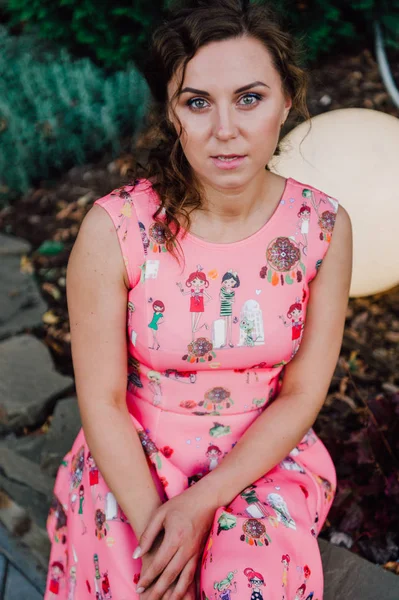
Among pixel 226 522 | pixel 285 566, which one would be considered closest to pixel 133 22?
pixel 226 522

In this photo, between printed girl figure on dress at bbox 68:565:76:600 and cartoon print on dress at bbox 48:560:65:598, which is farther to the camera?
cartoon print on dress at bbox 48:560:65:598

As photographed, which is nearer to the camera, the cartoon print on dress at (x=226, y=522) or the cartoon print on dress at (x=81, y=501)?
the cartoon print on dress at (x=226, y=522)

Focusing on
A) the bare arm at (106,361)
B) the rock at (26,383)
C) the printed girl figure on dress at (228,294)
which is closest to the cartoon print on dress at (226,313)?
the printed girl figure on dress at (228,294)

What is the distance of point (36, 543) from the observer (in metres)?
2.29

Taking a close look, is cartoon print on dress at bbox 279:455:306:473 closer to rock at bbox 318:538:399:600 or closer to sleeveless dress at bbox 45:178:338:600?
sleeveless dress at bbox 45:178:338:600

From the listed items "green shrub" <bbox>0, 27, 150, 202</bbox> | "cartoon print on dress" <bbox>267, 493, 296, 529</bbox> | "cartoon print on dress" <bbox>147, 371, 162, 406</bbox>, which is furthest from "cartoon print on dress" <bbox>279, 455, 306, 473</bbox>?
"green shrub" <bbox>0, 27, 150, 202</bbox>

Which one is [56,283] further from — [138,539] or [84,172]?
[138,539]

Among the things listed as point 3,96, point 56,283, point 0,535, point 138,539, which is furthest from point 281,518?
point 3,96

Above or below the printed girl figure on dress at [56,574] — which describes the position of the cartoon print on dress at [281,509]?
above

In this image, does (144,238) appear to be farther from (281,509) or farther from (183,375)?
(281,509)

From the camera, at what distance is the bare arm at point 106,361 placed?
63.0 inches

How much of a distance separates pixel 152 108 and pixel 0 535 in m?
1.62

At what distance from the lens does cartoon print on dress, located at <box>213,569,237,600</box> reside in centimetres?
139

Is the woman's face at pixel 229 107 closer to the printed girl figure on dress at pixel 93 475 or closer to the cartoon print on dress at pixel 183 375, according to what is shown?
the cartoon print on dress at pixel 183 375
